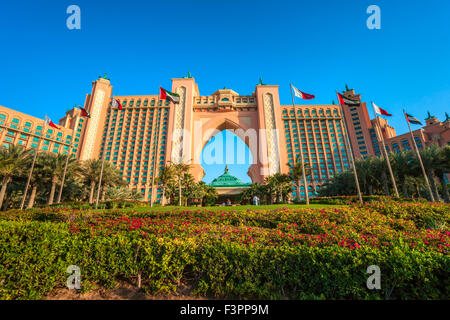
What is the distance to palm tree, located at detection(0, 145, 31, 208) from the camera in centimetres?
2517

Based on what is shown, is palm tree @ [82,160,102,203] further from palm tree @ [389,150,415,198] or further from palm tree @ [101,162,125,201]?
palm tree @ [389,150,415,198]

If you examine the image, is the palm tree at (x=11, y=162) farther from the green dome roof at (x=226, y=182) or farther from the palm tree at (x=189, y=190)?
the green dome roof at (x=226, y=182)

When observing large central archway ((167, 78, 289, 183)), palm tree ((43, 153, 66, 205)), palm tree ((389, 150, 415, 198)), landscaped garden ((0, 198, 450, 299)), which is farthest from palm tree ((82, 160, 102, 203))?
palm tree ((389, 150, 415, 198))

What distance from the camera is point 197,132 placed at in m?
61.6

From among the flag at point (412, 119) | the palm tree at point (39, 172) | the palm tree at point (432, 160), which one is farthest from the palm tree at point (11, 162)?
the palm tree at point (432, 160)

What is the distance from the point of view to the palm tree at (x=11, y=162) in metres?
25.2

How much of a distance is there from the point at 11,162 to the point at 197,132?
41.0m

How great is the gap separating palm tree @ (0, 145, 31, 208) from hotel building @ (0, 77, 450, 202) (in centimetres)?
2193

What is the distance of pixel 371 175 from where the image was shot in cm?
3334

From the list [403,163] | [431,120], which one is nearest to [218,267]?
[403,163]

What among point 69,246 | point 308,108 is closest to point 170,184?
point 69,246

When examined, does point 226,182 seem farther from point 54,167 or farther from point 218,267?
point 218,267
